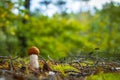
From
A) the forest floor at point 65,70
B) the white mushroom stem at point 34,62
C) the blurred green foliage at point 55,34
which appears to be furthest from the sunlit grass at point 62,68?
the blurred green foliage at point 55,34

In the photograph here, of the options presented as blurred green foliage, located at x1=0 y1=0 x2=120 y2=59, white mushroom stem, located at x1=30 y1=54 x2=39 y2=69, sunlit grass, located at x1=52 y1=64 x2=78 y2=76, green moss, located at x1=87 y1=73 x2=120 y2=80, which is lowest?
blurred green foliage, located at x1=0 y1=0 x2=120 y2=59

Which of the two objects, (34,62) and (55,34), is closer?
(34,62)

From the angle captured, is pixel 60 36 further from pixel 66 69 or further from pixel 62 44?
pixel 66 69

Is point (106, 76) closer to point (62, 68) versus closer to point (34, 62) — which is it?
point (62, 68)

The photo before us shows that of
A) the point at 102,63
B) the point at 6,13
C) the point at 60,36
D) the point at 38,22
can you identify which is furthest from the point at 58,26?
the point at 102,63

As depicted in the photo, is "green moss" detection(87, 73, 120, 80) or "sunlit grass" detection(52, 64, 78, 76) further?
"sunlit grass" detection(52, 64, 78, 76)

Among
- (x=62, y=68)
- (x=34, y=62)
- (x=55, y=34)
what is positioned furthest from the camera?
(x=55, y=34)

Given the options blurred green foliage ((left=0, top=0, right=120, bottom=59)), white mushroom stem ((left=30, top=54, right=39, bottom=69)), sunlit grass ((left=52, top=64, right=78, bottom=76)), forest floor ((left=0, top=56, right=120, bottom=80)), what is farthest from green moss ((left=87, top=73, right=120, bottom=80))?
blurred green foliage ((left=0, top=0, right=120, bottom=59))

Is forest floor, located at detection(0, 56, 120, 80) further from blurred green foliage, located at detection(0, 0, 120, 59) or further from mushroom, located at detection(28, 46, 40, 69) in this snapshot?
blurred green foliage, located at detection(0, 0, 120, 59)

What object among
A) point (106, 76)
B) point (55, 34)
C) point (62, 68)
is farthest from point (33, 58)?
point (55, 34)
